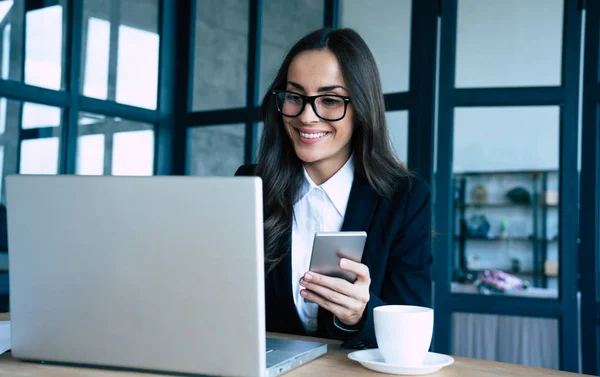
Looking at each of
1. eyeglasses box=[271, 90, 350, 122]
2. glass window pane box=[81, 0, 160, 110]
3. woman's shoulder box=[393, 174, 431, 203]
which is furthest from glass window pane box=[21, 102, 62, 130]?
woman's shoulder box=[393, 174, 431, 203]

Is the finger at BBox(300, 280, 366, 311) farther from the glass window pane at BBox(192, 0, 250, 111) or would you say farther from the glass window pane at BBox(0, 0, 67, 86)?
the glass window pane at BBox(192, 0, 250, 111)

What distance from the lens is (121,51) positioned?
3488mm

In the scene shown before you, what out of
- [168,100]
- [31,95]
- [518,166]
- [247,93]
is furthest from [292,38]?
[518,166]

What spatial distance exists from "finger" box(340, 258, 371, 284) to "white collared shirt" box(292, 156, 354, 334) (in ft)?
1.67

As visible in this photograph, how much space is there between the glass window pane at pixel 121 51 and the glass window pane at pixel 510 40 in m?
1.77

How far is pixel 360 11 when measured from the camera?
3.19 m

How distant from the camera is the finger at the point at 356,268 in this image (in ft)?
3.41

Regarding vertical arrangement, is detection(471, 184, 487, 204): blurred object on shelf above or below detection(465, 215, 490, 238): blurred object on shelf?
above

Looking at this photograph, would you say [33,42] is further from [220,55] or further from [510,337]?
[510,337]

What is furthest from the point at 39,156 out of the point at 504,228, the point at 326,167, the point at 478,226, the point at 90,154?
the point at 504,228

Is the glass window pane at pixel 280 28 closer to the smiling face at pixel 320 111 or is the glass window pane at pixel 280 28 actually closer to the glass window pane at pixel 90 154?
the glass window pane at pixel 90 154

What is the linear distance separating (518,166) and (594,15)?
16.2ft

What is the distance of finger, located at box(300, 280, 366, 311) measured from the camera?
1086mm

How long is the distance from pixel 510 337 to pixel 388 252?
5.14 ft
